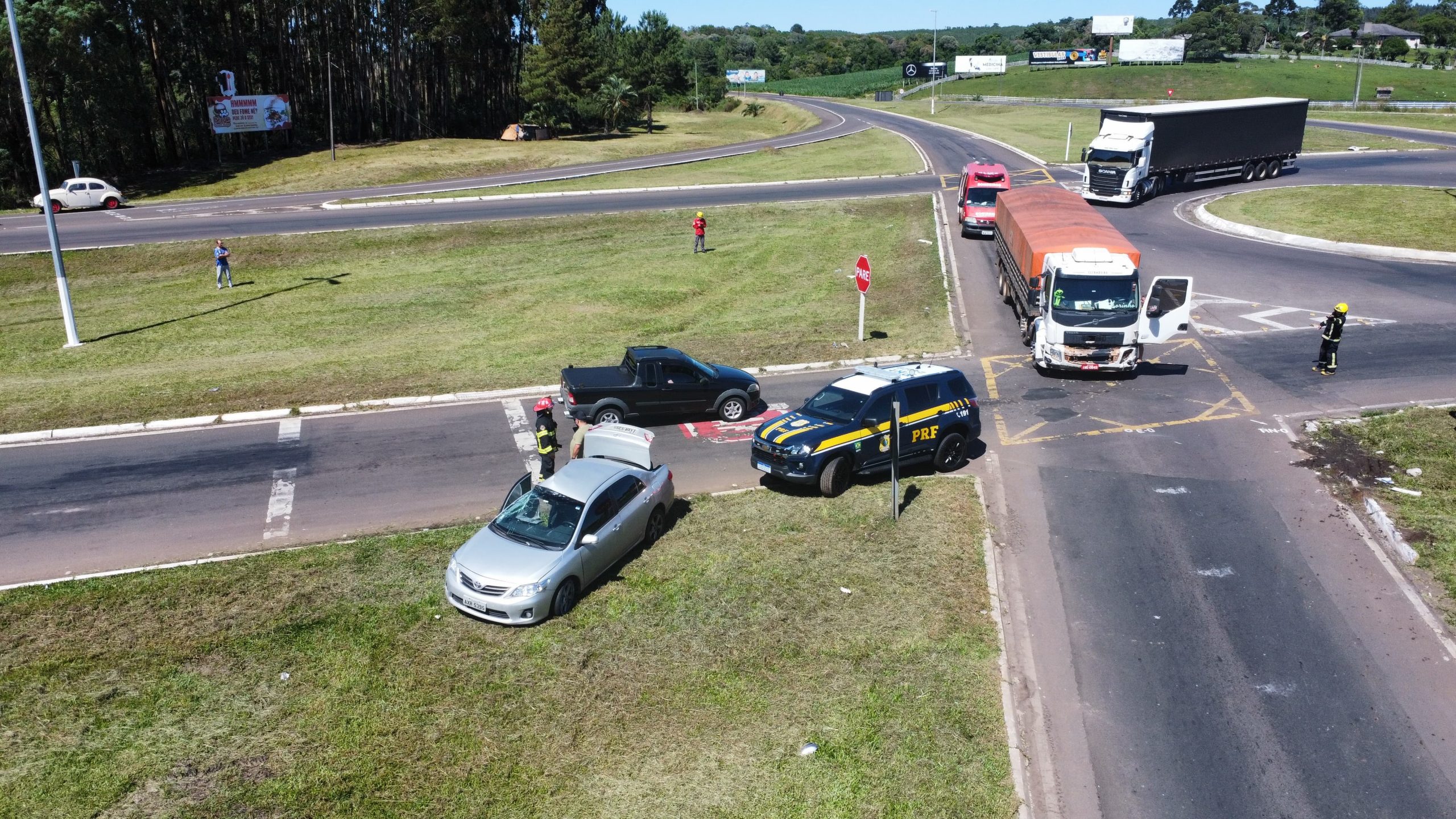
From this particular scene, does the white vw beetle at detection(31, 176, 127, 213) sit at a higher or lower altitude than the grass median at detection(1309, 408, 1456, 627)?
higher

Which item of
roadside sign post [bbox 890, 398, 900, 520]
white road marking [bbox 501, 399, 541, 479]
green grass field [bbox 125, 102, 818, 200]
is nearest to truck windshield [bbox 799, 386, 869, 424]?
roadside sign post [bbox 890, 398, 900, 520]

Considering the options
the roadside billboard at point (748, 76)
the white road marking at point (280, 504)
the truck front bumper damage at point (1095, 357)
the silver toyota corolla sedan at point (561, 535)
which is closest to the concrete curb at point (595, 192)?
the white road marking at point (280, 504)

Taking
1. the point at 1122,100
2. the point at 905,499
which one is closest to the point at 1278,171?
the point at 905,499

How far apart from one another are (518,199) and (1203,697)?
4017cm

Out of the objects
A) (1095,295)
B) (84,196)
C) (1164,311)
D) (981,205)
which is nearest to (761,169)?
(981,205)

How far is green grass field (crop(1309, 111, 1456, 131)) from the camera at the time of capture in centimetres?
7081

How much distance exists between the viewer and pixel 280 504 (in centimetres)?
1591

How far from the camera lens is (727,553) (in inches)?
552

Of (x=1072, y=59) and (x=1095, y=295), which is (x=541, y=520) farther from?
(x=1072, y=59)

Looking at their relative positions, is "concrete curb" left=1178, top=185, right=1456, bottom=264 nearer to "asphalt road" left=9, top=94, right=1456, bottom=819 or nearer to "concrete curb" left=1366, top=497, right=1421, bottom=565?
"asphalt road" left=9, top=94, right=1456, bottom=819

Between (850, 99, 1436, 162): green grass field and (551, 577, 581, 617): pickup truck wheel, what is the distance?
5095 centimetres

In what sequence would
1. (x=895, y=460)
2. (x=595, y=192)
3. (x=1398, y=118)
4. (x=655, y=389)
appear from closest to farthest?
(x=895, y=460)
(x=655, y=389)
(x=595, y=192)
(x=1398, y=118)

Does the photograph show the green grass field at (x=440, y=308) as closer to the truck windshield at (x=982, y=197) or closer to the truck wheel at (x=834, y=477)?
the truck windshield at (x=982, y=197)

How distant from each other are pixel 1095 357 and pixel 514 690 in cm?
1572
